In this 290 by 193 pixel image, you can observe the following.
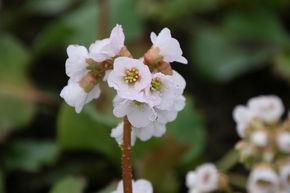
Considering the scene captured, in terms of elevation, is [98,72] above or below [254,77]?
below

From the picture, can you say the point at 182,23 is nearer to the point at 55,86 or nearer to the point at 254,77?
the point at 254,77

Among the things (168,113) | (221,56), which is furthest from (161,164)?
(221,56)

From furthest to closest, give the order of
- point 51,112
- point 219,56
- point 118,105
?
point 219,56
point 51,112
point 118,105

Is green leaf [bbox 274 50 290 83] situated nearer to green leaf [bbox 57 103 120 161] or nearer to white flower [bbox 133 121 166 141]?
green leaf [bbox 57 103 120 161]

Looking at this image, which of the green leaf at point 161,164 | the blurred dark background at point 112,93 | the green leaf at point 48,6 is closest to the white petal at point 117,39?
the blurred dark background at point 112,93

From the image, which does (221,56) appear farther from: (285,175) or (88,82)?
(88,82)

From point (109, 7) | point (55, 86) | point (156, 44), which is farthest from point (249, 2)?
point (156, 44)
